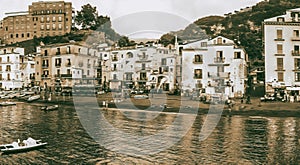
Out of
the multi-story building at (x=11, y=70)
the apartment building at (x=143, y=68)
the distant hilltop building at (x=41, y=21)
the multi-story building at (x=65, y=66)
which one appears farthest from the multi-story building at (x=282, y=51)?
the distant hilltop building at (x=41, y=21)

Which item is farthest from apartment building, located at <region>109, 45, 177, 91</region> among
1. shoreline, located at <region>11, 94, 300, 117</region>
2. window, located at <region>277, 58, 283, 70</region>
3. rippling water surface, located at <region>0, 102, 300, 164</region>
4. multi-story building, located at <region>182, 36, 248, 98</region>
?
rippling water surface, located at <region>0, 102, 300, 164</region>

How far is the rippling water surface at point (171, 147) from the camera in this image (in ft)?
73.0

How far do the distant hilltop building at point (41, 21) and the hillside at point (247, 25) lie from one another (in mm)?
35769

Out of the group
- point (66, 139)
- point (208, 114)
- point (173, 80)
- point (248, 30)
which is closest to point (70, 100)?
point (173, 80)

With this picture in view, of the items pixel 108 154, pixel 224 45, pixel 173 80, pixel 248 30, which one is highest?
pixel 248 30

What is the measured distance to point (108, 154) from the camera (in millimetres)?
23672

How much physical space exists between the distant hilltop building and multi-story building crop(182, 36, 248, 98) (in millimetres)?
63988

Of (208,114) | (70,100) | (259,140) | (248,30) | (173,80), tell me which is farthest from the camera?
(248,30)

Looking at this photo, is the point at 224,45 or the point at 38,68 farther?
the point at 38,68

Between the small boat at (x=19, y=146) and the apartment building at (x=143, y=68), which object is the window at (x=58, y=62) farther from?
the small boat at (x=19, y=146)

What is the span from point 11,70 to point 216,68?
48.5 m

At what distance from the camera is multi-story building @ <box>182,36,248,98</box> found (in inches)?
2148

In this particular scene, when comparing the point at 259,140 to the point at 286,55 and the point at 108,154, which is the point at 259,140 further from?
the point at 286,55

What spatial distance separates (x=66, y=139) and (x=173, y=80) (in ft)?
125
